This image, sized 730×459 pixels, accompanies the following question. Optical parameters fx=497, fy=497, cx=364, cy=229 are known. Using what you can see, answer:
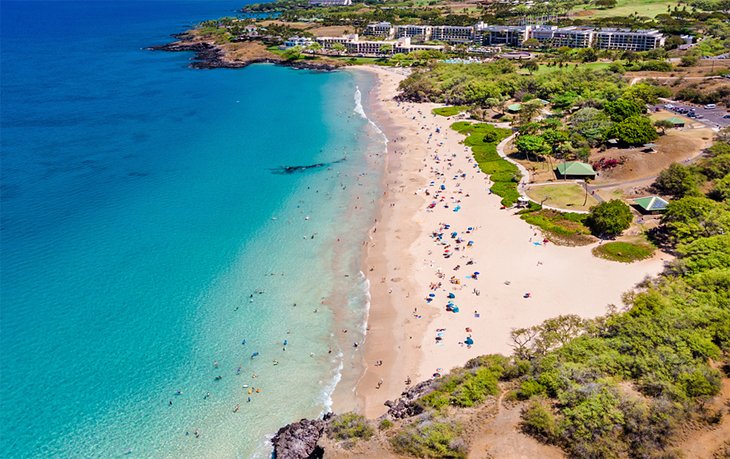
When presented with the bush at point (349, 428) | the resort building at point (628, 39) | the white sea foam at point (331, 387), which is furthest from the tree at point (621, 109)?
the resort building at point (628, 39)

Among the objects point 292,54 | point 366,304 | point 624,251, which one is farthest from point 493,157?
point 292,54

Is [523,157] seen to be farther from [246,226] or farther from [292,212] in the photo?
[246,226]

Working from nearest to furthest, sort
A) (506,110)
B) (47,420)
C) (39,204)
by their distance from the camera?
(47,420)
(39,204)
(506,110)

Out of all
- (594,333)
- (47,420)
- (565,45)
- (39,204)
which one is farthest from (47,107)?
(565,45)

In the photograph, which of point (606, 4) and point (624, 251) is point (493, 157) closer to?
point (624, 251)

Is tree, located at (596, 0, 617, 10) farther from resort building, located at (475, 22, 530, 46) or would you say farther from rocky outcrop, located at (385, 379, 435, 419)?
rocky outcrop, located at (385, 379, 435, 419)
